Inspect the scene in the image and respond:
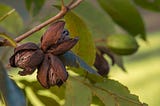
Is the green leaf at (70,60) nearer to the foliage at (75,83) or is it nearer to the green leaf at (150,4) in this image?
the foliage at (75,83)

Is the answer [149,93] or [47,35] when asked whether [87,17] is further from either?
[149,93]

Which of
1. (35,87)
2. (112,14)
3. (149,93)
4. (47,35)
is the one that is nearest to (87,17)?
(112,14)

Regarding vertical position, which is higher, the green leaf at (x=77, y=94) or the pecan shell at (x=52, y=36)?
the pecan shell at (x=52, y=36)

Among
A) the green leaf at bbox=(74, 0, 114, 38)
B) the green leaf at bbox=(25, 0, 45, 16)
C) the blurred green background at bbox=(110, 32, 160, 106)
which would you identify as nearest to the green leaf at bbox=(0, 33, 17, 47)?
the green leaf at bbox=(25, 0, 45, 16)

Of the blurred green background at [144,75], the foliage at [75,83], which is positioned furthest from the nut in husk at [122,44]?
the blurred green background at [144,75]

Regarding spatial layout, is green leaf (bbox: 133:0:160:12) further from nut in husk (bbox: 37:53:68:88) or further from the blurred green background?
the blurred green background

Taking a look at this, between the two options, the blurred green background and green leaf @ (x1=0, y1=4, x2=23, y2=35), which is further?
the blurred green background
